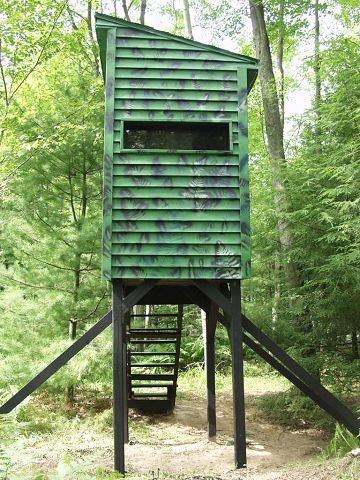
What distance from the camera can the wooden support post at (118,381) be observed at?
18.6 ft

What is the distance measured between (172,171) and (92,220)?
3.83 m

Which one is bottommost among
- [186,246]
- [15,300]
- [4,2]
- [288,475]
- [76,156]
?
[288,475]

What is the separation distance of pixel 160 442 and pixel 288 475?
3207mm

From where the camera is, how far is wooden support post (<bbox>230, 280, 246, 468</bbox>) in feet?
18.9

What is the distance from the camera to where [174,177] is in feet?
19.8

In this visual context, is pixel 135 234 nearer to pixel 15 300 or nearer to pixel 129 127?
pixel 129 127

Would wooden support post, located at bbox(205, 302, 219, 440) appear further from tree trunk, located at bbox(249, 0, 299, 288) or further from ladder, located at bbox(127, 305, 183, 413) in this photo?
tree trunk, located at bbox(249, 0, 299, 288)

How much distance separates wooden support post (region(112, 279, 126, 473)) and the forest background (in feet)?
8.56

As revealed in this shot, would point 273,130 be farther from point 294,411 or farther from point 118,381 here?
point 118,381

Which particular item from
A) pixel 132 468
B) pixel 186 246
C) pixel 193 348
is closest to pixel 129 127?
pixel 186 246

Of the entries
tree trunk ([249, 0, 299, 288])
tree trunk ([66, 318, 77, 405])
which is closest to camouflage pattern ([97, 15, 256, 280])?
tree trunk ([249, 0, 299, 288])

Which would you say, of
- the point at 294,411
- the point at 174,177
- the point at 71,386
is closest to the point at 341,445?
the point at 294,411

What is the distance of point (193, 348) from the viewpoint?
13.8m

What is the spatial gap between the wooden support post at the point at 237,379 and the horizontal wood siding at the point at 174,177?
36 centimetres
